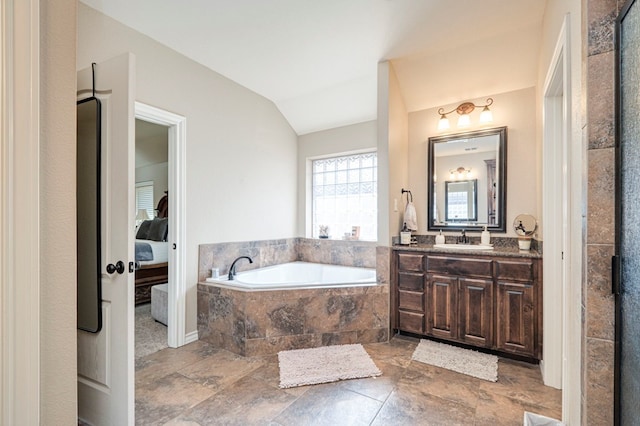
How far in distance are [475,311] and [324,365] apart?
1407 millimetres

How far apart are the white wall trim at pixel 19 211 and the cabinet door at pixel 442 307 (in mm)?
2713

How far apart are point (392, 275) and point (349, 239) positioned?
3.53 feet

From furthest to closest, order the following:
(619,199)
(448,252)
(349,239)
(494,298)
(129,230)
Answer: (349,239) → (448,252) → (494,298) → (129,230) → (619,199)

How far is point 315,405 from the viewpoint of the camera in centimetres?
186

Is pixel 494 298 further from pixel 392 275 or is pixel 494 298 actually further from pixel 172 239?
pixel 172 239

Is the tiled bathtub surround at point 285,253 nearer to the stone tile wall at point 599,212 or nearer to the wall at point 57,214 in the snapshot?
the wall at point 57,214

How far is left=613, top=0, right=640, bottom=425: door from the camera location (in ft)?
2.94

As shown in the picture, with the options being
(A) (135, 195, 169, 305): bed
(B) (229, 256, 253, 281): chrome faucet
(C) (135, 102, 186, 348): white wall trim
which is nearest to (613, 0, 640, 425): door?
(B) (229, 256, 253, 281): chrome faucet

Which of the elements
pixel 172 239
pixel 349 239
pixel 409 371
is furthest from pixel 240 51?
pixel 409 371

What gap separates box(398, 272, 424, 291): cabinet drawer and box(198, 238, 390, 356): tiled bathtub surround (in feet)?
0.51

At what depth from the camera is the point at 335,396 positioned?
1958mm

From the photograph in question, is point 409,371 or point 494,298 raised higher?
point 494,298

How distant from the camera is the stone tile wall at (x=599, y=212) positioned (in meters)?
1.02

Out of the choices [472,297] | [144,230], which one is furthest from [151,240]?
[472,297]
